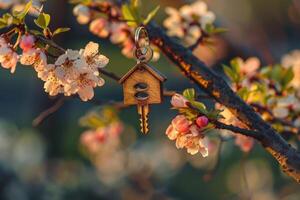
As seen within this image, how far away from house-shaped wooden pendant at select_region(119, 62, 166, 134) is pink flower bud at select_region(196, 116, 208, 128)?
94mm

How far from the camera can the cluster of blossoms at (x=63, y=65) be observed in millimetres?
1301

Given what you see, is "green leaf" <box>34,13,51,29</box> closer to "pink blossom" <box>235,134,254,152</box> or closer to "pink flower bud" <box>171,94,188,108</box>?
"pink flower bud" <box>171,94,188,108</box>

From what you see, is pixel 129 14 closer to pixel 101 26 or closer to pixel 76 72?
pixel 101 26

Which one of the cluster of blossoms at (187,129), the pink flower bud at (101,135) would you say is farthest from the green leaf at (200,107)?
the pink flower bud at (101,135)

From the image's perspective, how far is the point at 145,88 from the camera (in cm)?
136

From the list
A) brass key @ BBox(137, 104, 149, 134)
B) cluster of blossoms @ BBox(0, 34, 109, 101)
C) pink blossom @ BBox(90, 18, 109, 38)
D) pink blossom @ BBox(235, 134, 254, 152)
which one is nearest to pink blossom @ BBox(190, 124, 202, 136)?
brass key @ BBox(137, 104, 149, 134)

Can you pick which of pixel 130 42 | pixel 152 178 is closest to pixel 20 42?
pixel 130 42

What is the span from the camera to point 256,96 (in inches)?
70.2

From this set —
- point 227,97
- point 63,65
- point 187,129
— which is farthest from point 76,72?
point 227,97

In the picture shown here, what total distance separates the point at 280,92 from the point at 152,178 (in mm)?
2544

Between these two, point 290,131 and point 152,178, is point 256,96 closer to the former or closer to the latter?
point 290,131

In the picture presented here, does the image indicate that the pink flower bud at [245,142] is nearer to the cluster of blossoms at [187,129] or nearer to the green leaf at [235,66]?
the green leaf at [235,66]

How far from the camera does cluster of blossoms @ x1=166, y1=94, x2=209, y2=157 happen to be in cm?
132

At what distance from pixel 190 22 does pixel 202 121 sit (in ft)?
2.49
